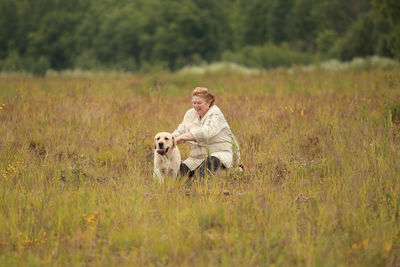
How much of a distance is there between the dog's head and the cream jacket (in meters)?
0.36

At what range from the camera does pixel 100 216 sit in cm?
361

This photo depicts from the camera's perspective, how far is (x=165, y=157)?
5102 mm

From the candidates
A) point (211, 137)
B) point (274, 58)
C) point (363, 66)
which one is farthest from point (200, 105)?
point (274, 58)

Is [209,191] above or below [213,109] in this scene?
below

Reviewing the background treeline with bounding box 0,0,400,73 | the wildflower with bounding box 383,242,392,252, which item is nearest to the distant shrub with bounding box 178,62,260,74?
the wildflower with bounding box 383,242,392,252

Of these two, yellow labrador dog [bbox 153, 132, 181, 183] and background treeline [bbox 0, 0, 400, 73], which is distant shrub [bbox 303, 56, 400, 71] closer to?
yellow labrador dog [bbox 153, 132, 181, 183]

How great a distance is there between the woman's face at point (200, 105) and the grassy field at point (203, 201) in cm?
106

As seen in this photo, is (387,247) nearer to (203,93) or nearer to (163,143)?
(163,143)

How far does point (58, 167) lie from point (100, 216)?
1.89 m

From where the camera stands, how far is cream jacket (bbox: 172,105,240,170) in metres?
5.23

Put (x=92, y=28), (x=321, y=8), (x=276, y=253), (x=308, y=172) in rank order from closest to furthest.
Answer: (x=276, y=253) → (x=308, y=172) → (x=321, y=8) → (x=92, y=28)

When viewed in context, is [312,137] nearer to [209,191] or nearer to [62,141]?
[209,191]

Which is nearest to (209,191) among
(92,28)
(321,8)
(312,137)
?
(312,137)

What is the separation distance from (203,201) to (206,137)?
1.46 meters
